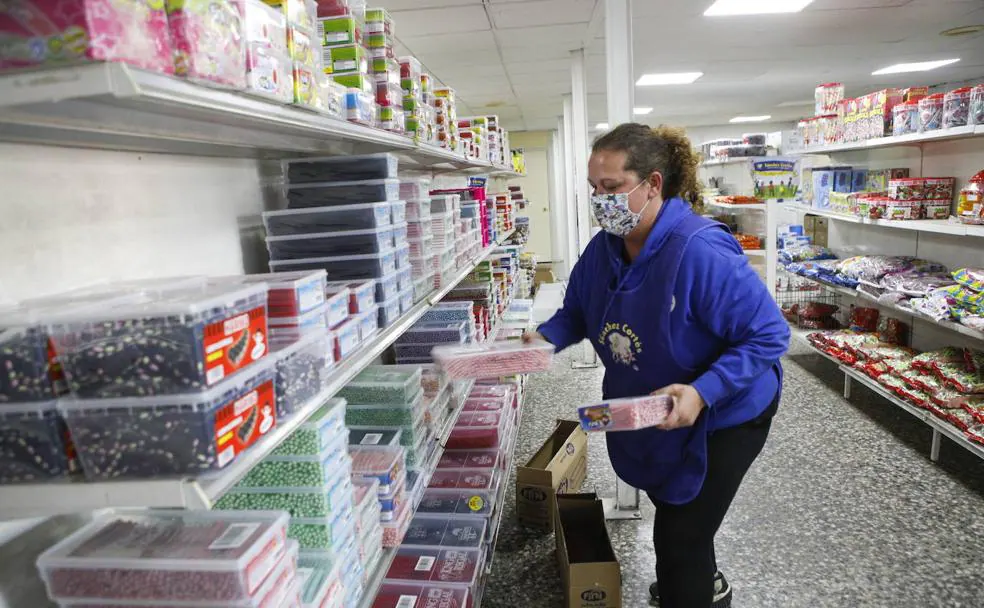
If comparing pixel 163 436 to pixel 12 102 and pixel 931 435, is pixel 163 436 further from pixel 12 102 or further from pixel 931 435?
pixel 931 435

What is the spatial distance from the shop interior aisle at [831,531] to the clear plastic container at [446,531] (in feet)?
1.19

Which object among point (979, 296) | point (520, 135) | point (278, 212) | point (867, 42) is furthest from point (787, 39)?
point (520, 135)

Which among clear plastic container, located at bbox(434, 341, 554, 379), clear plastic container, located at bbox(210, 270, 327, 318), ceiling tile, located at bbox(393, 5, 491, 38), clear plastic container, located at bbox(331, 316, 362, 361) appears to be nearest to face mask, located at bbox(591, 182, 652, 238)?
clear plastic container, located at bbox(434, 341, 554, 379)

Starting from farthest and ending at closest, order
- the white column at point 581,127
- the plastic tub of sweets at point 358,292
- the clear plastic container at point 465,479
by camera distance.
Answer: the white column at point 581,127, the clear plastic container at point 465,479, the plastic tub of sweets at point 358,292

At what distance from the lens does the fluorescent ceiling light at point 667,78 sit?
7.61 metres

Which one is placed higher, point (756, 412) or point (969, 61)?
point (969, 61)

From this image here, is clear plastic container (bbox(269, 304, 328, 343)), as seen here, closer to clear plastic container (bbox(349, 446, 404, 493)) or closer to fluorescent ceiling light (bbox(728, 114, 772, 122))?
clear plastic container (bbox(349, 446, 404, 493))

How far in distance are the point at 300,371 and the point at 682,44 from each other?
5706mm

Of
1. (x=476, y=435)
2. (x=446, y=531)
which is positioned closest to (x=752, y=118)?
(x=476, y=435)

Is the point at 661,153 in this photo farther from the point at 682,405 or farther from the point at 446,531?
the point at 446,531

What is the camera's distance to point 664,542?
76.8 inches

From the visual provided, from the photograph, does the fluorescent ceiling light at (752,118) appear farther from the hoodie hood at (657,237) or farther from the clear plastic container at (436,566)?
the clear plastic container at (436,566)

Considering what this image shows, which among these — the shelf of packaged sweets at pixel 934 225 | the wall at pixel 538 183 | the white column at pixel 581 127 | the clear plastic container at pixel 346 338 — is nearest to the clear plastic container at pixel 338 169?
the clear plastic container at pixel 346 338

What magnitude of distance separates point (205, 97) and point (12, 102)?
0.26 meters
